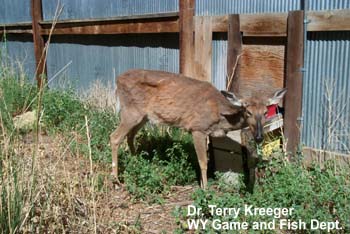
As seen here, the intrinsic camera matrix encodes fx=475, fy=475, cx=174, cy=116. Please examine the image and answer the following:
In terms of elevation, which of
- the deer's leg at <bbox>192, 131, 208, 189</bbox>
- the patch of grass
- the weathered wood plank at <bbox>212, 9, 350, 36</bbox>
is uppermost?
the weathered wood plank at <bbox>212, 9, 350, 36</bbox>

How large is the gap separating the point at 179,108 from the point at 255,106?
117cm

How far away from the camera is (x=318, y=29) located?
17.7 ft

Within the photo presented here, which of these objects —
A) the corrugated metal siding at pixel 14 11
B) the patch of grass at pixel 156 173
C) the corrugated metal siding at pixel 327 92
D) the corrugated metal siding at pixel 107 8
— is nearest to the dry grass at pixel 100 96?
the corrugated metal siding at pixel 107 8

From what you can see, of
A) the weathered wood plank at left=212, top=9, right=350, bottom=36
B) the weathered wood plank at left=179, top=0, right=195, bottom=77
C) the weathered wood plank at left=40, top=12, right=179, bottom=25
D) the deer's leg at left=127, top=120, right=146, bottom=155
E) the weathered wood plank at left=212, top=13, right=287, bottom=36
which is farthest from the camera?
the weathered wood plank at left=40, top=12, right=179, bottom=25

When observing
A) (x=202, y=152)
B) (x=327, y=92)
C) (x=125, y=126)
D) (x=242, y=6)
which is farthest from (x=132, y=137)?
(x=327, y=92)

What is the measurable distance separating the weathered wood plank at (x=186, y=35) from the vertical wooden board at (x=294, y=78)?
175cm

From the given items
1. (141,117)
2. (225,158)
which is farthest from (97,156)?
(225,158)

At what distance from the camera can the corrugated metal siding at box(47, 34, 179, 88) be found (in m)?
7.76

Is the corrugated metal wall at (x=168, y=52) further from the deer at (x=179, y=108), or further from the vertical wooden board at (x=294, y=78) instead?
the deer at (x=179, y=108)

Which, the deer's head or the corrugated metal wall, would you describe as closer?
the deer's head

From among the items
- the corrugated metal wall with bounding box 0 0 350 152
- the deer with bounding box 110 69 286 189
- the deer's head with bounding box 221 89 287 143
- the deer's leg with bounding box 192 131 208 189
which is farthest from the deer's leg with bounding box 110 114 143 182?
the deer's head with bounding box 221 89 287 143

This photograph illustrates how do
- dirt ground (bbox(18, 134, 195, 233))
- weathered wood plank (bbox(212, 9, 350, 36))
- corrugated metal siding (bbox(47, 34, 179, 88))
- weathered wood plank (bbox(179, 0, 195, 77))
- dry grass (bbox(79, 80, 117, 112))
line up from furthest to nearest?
dry grass (bbox(79, 80, 117, 112))
corrugated metal siding (bbox(47, 34, 179, 88))
weathered wood plank (bbox(179, 0, 195, 77))
weathered wood plank (bbox(212, 9, 350, 36))
dirt ground (bbox(18, 134, 195, 233))

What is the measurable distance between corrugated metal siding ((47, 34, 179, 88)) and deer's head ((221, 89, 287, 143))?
233 cm

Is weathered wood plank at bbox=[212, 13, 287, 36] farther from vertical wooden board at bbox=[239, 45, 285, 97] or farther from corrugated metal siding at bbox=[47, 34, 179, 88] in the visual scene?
corrugated metal siding at bbox=[47, 34, 179, 88]
